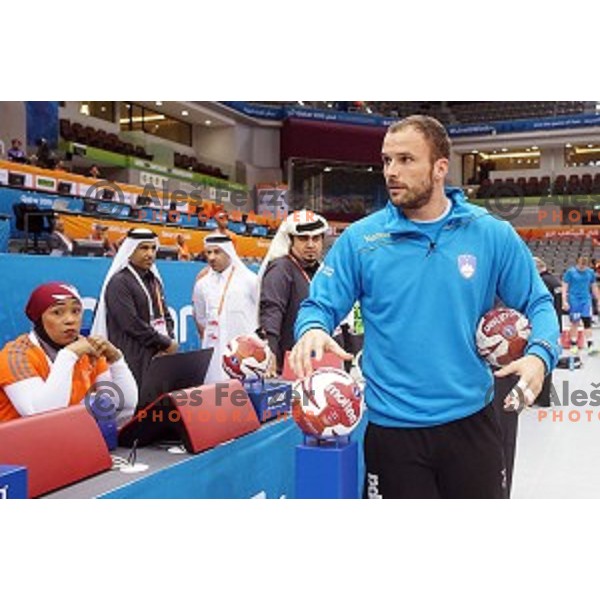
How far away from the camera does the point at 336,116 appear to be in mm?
24781

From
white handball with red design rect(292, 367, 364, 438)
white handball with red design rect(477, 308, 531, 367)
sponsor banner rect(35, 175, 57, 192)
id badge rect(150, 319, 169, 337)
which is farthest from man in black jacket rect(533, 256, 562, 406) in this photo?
sponsor banner rect(35, 175, 57, 192)

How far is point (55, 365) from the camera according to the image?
2.29m

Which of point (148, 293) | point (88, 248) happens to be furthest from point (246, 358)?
point (88, 248)

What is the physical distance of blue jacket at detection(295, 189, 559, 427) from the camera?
5.59 ft

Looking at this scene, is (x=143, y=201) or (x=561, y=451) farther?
(x=143, y=201)

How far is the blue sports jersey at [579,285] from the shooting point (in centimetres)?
1039

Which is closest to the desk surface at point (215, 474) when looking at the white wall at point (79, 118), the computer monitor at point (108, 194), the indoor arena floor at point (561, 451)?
the indoor arena floor at point (561, 451)

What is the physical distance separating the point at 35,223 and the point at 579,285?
7.70 meters

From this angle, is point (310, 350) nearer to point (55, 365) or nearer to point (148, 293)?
point (55, 365)

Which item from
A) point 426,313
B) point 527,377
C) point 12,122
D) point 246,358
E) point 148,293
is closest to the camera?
point 527,377

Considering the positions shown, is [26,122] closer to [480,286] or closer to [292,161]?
[292,161]

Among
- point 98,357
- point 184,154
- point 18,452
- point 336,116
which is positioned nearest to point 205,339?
point 98,357

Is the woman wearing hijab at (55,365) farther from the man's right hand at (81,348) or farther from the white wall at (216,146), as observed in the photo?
the white wall at (216,146)

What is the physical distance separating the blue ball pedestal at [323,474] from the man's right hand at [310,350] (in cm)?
22
